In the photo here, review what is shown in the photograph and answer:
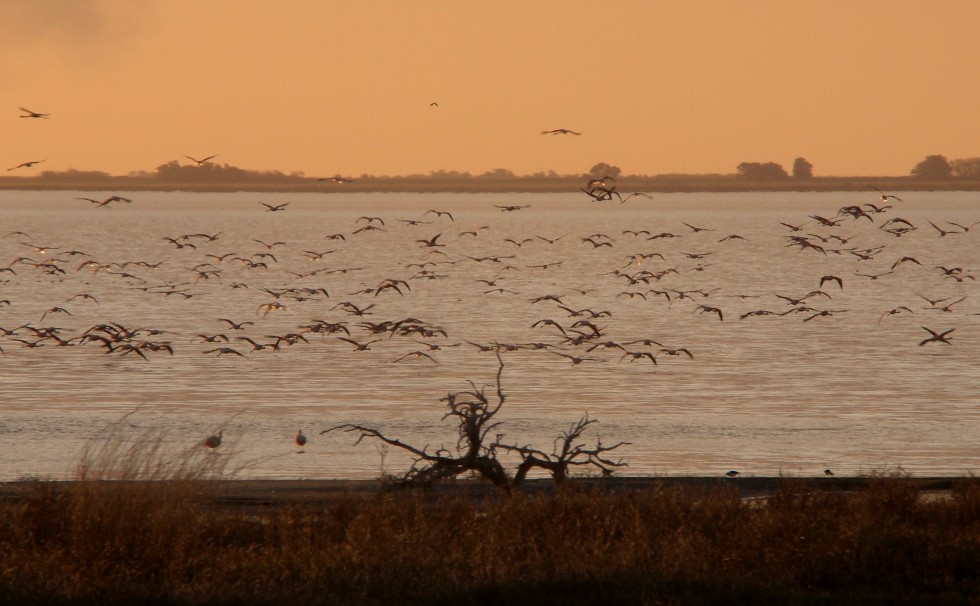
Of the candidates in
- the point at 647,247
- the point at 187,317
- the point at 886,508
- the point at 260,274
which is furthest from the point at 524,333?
the point at 647,247

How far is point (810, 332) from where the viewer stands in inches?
2104

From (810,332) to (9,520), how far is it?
135 ft

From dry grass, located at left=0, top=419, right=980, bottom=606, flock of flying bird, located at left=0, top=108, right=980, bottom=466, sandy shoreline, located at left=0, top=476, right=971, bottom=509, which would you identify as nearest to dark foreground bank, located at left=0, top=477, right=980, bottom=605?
dry grass, located at left=0, top=419, right=980, bottom=606

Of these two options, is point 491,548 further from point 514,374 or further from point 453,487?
point 514,374

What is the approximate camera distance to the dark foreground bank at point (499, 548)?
12500 millimetres

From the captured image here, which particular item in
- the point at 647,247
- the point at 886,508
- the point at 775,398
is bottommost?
the point at 647,247

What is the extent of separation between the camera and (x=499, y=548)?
46.9 ft

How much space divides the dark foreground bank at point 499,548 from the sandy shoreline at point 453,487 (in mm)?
1473

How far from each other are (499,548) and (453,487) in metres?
4.46

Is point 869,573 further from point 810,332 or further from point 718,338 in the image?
point 810,332

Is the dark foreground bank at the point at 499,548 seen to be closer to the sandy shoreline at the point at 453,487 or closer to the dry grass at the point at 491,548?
the dry grass at the point at 491,548

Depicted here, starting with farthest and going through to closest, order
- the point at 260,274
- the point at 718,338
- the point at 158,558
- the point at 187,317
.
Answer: the point at 260,274, the point at 187,317, the point at 718,338, the point at 158,558

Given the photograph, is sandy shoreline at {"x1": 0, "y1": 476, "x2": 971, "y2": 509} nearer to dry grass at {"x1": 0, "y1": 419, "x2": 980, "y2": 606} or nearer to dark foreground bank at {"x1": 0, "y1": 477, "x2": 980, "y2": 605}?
dark foreground bank at {"x1": 0, "y1": 477, "x2": 980, "y2": 605}

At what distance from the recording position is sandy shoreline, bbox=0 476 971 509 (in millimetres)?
19094
